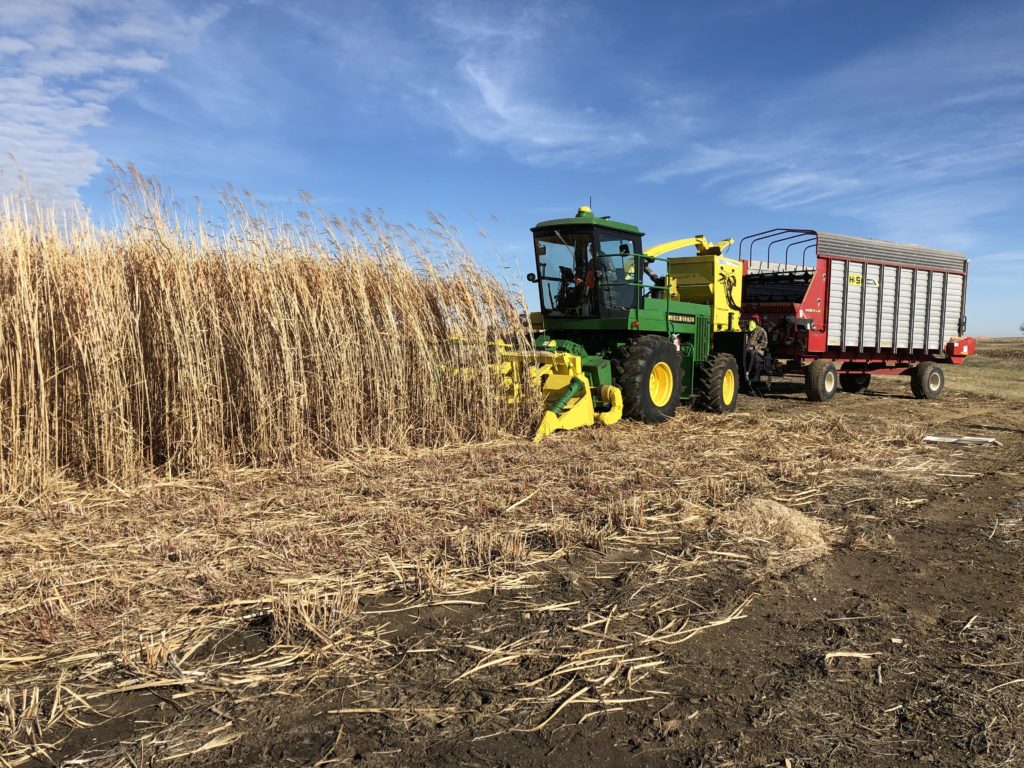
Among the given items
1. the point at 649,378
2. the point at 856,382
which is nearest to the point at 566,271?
the point at 649,378

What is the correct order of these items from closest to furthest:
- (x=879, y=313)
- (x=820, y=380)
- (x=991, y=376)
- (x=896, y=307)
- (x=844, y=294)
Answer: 1. (x=820, y=380)
2. (x=844, y=294)
3. (x=879, y=313)
4. (x=896, y=307)
5. (x=991, y=376)

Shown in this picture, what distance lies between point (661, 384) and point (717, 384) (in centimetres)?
127

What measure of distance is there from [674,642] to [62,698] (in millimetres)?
2125

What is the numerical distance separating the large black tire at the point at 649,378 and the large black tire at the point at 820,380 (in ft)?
13.7

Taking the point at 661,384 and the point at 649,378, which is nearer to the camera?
the point at 649,378

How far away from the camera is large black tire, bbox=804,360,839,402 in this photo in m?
11.9

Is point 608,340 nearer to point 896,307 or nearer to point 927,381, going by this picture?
point 896,307

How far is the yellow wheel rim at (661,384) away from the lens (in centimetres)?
873

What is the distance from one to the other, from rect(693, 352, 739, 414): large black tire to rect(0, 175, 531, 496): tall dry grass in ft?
12.2

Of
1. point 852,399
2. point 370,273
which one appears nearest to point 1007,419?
point 852,399

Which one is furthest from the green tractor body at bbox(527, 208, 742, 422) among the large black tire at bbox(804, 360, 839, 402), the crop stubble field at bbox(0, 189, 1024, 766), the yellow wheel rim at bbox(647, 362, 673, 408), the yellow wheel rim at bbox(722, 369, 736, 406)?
the large black tire at bbox(804, 360, 839, 402)

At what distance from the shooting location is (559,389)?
7.64 meters

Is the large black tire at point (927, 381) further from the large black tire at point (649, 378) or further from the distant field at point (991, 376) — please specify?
the large black tire at point (649, 378)

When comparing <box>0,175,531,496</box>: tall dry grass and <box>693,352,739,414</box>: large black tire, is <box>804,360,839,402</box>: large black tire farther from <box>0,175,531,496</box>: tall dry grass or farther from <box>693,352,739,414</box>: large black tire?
<box>0,175,531,496</box>: tall dry grass
